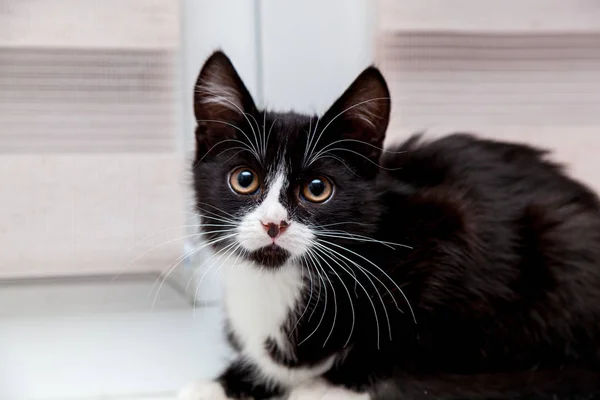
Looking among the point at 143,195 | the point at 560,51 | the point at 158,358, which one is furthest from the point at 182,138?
the point at 560,51

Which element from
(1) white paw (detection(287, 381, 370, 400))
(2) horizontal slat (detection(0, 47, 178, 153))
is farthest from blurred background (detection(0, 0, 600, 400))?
(1) white paw (detection(287, 381, 370, 400))

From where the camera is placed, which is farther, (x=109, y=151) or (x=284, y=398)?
(x=109, y=151)

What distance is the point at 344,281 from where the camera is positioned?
101cm

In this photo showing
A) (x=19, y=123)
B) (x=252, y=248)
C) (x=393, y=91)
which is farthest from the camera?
(x=393, y=91)

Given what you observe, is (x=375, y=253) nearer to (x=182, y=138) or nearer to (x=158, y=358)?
(x=158, y=358)

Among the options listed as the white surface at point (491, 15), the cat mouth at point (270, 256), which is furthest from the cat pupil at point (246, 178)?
the white surface at point (491, 15)

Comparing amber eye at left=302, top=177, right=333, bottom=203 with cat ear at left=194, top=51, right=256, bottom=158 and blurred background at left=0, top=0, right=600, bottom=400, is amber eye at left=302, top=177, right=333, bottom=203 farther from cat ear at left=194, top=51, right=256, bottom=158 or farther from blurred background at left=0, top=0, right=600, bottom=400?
blurred background at left=0, top=0, right=600, bottom=400

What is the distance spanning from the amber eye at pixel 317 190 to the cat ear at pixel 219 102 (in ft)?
0.42

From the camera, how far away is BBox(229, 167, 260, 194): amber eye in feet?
3.19

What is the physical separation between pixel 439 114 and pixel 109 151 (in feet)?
2.32

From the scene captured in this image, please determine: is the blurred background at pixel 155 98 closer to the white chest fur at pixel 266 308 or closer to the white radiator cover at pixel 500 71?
the white radiator cover at pixel 500 71

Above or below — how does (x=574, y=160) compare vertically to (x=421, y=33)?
below

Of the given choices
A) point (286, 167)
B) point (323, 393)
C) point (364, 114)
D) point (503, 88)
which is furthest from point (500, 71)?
point (323, 393)

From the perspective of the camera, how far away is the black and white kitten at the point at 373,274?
0.98m
